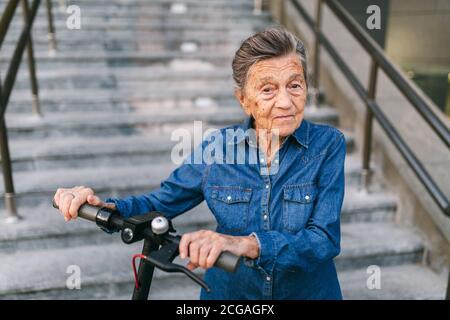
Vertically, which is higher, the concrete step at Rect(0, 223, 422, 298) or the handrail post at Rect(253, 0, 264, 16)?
the handrail post at Rect(253, 0, 264, 16)

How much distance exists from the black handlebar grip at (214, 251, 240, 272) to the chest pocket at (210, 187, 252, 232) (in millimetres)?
388

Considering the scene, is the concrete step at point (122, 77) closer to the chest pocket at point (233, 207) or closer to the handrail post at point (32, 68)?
the handrail post at point (32, 68)

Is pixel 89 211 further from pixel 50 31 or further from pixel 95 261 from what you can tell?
pixel 50 31

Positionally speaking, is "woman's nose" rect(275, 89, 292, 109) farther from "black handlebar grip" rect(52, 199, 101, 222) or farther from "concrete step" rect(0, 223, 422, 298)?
"concrete step" rect(0, 223, 422, 298)

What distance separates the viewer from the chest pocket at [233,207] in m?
1.26

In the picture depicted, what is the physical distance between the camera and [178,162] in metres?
2.93

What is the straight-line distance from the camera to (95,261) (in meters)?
2.27

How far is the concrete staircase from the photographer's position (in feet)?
7.48

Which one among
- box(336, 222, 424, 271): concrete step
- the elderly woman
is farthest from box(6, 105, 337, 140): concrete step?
the elderly woman

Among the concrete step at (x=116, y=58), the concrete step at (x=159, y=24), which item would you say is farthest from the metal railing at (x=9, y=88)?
the concrete step at (x=159, y=24)

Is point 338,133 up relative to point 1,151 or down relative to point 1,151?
up
